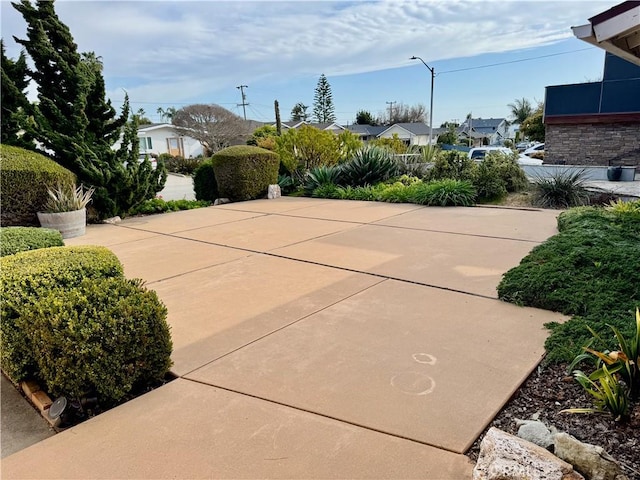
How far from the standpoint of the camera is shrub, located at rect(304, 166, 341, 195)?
11.8 m

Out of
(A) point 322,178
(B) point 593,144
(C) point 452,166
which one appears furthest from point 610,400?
(B) point 593,144

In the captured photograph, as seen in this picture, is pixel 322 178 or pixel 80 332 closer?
pixel 80 332

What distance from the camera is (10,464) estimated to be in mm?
1925

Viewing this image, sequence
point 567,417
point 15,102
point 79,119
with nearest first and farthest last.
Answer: point 567,417
point 15,102
point 79,119

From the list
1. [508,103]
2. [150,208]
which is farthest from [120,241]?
[508,103]

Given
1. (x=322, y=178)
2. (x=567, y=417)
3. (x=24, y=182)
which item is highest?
(x=24, y=182)

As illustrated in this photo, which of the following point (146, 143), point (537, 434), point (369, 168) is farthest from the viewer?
point (146, 143)

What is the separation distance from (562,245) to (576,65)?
14851 mm

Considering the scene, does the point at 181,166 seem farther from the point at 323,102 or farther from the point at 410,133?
the point at 323,102

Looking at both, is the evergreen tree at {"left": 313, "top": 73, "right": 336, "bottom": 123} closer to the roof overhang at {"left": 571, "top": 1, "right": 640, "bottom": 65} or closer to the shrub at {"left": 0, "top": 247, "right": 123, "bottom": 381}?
the roof overhang at {"left": 571, "top": 1, "right": 640, "bottom": 65}

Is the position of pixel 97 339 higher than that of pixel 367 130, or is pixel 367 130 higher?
pixel 367 130

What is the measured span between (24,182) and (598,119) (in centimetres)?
1781

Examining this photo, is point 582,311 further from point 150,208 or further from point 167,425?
point 150,208

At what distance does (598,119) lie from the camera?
15438mm
